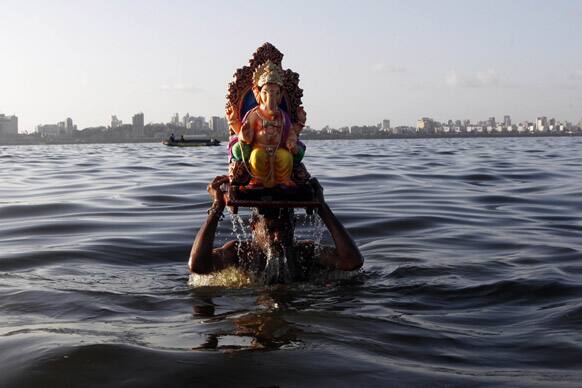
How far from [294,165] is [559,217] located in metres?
8.47

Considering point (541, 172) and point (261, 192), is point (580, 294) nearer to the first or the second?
point (261, 192)

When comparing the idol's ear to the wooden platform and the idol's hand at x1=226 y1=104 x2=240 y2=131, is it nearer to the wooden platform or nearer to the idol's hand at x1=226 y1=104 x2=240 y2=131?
the idol's hand at x1=226 y1=104 x2=240 y2=131

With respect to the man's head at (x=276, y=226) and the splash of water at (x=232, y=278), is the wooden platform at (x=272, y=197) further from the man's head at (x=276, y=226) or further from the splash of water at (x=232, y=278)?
the splash of water at (x=232, y=278)

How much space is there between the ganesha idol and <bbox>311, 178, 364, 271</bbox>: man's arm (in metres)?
0.33

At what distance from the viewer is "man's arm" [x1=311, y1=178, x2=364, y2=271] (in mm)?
7625

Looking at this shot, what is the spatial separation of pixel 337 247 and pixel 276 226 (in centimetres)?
66

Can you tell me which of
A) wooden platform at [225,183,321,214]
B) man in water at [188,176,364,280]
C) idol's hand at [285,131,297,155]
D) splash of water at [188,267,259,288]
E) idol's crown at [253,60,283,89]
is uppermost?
idol's crown at [253,60,283,89]

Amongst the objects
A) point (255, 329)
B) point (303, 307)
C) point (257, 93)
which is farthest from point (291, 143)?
point (255, 329)

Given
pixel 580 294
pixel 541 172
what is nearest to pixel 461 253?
pixel 580 294

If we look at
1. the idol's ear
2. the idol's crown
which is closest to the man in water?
the idol's ear

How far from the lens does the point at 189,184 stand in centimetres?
2281

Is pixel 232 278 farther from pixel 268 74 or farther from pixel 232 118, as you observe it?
pixel 268 74

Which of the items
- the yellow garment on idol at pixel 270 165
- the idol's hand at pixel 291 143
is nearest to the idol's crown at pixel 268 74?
the idol's hand at pixel 291 143

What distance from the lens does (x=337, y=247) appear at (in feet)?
26.0
